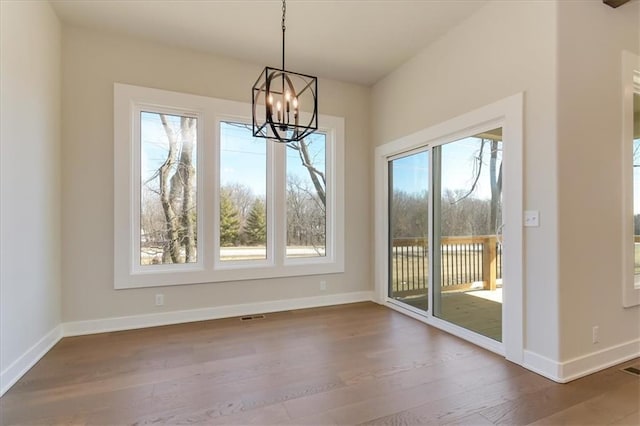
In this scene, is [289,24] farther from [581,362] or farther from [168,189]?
[581,362]

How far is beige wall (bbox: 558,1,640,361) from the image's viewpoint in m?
2.34

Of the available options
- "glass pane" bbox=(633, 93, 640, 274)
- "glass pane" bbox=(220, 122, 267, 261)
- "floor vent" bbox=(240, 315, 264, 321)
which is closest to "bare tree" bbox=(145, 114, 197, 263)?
"glass pane" bbox=(220, 122, 267, 261)

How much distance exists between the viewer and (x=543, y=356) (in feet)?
7.83

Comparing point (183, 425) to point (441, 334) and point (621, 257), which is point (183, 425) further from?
point (621, 257)

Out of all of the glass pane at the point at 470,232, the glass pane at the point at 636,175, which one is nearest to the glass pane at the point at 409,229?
the glass pane at the point at 470,232

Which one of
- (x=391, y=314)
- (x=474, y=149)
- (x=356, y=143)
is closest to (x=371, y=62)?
(x=356, y=143)

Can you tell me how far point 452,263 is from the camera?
11.2ft

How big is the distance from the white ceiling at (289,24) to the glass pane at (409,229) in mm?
1331

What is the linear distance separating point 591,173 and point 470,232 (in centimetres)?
107

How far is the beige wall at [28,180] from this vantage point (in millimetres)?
2246

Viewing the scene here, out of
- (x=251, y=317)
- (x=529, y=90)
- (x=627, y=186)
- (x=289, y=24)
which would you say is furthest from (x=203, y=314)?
(x=627, y=186)

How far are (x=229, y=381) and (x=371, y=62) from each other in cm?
373

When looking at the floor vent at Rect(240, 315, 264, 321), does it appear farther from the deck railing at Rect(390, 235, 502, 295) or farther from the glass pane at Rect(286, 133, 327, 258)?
the deck railing at Rect(390, 235, 502, 295)

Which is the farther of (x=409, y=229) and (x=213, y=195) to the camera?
(x=409, y=229)
